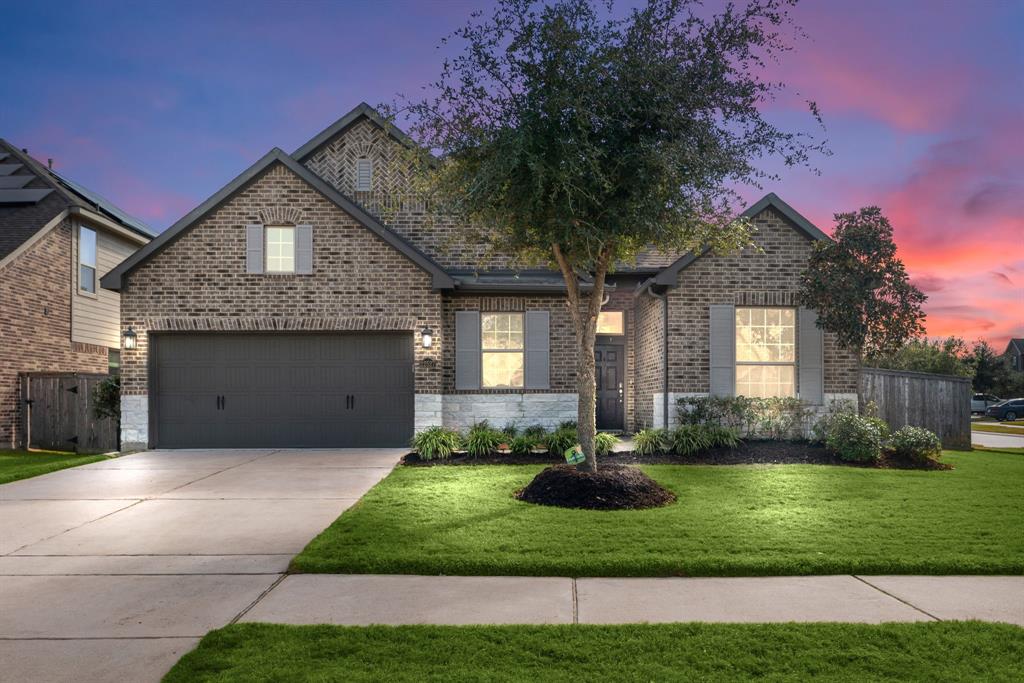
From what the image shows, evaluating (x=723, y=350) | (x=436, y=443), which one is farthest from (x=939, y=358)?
(x=436, y=443)

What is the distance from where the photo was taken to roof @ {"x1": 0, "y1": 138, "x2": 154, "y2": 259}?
17328 mm

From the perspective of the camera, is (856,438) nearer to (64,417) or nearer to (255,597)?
(255,597)

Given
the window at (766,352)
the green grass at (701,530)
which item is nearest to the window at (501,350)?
the window at (766,352)

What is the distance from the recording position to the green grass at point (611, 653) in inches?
148

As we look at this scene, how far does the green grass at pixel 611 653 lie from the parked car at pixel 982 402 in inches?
1821

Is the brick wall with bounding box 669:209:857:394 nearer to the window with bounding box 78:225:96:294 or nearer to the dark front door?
the dark front door

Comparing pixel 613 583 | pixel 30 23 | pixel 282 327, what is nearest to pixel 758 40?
pixel 613 583

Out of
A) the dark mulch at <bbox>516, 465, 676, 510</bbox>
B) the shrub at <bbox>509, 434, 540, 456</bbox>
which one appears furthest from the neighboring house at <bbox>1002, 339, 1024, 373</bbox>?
the dark mulch at <bbox>516, 465, 676, 510</bbox>

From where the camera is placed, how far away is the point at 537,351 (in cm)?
1539

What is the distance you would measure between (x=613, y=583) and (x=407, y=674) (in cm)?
219

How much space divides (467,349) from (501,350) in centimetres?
74

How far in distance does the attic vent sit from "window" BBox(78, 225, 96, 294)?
305 inches

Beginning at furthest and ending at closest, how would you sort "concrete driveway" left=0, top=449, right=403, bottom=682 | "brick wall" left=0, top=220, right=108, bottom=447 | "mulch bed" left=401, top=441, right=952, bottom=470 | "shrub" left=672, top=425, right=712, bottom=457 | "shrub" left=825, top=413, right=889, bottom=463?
"brick wall" left=0, top=220, right=108, bottom=447, "shrub" left=672, top=425, right=712, bottom=457, "shrub" left=825, top=413, right=889, bottom=463, "mulch bed" left=401, top=441, right=952, bottom=470, "concrete driveway" left=0, top=449, right=403, bottom=682

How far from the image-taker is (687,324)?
14562 mm
